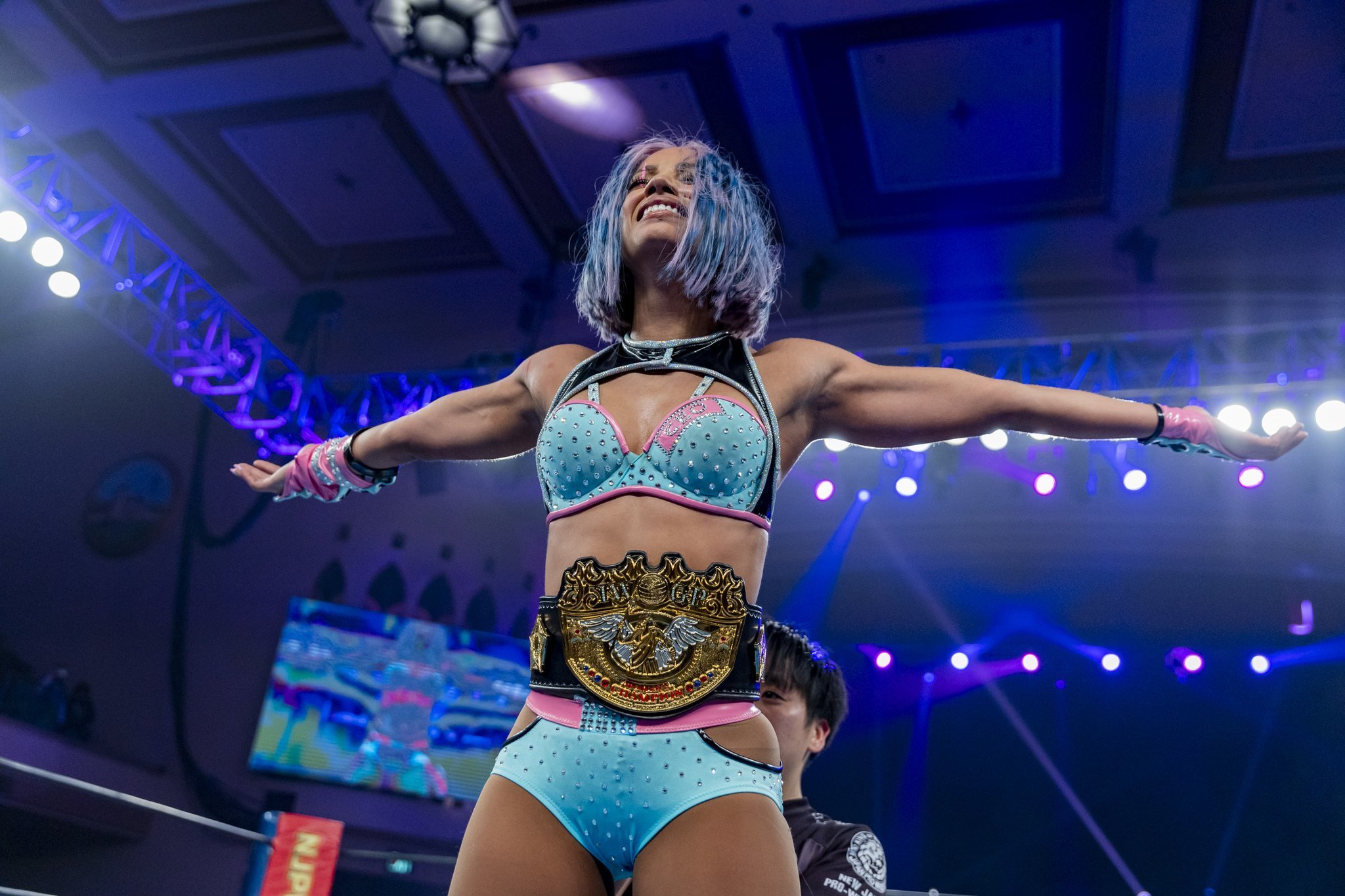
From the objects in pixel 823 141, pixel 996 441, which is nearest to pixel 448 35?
pixel 823 141

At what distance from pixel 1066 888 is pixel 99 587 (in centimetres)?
894

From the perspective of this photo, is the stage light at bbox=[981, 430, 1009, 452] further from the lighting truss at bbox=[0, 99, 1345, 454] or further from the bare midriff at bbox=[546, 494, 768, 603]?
the bare midriff at bbox=[546, 494, 768, 603]

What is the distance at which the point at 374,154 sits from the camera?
8.23 m

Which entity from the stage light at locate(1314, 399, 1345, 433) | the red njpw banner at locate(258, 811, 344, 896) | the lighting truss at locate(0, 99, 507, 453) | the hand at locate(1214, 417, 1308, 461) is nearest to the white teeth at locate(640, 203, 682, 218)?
the hand at locate(1214, 417, 1308, 461)

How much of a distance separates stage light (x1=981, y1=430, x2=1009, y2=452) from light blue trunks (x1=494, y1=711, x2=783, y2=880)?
689 centimetres

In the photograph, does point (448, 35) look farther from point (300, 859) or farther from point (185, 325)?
point (300, 859)

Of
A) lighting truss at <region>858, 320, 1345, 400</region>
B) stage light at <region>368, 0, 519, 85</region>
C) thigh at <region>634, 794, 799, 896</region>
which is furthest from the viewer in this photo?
lighting truss at <region>858, 320, 1345, 400</region>

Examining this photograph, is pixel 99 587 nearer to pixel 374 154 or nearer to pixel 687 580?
pixel 374 154

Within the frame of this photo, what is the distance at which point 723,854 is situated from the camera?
127 cm

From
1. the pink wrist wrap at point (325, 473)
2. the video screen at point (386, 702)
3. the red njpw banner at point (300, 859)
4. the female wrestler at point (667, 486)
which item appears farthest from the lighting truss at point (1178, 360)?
the pink wrist wrap at point (325, 473)

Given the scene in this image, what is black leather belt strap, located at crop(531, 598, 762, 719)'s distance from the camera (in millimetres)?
1422

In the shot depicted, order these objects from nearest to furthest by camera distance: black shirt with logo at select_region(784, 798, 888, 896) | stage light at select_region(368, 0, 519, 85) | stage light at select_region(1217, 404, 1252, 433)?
1. black shirt with logo at select_region(784, 798, 888, 896)
2. stage light at select_region(368, 0, 519, 85)
3. stage light at select_region(1217, 404, 1252, 433)

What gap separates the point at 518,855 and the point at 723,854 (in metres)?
0.28

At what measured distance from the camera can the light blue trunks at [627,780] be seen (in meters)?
1.34
